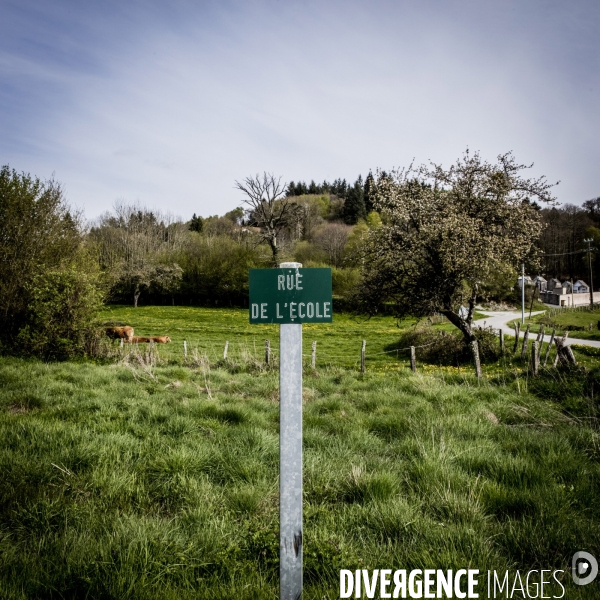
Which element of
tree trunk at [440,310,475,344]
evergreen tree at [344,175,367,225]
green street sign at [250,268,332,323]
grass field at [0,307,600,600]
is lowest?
grass field at [0,307,600,600]

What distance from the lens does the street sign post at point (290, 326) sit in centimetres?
256

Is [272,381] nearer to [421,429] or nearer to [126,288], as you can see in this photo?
A: [421,429]

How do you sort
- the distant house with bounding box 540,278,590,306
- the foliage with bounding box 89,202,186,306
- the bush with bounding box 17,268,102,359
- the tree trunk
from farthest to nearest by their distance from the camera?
1. the distant house with bounding box 540,278,590,306
2. the foliage with bounding box 89,202,186,306
3. the tree trunk
4. the bush with bounding box 17,268,102,359

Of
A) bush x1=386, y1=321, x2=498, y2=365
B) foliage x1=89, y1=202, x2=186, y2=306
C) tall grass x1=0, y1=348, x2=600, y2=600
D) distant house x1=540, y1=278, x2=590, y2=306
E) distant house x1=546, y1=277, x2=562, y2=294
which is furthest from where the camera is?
distant house x1=546, y1=277, x2=562, y2=294

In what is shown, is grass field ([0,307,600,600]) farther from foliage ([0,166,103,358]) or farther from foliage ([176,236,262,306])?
foliage ([176,236,262,306])

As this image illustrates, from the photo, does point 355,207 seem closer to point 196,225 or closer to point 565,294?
point 196,225

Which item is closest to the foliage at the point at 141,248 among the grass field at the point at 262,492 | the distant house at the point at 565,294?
the grass field at the point at 262,492

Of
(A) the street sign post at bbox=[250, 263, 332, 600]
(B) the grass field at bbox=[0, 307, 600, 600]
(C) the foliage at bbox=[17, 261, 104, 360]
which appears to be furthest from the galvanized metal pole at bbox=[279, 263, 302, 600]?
(C) the foliage at bbox=[17, 261, 104, 360]

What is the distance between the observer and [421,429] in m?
5.77

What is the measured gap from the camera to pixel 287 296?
2.61 metres

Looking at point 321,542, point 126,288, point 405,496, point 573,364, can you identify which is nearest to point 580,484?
point 405,496

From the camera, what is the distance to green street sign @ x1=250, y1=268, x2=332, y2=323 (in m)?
2.60

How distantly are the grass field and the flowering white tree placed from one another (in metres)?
9.31

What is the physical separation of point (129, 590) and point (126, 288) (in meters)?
55.4
